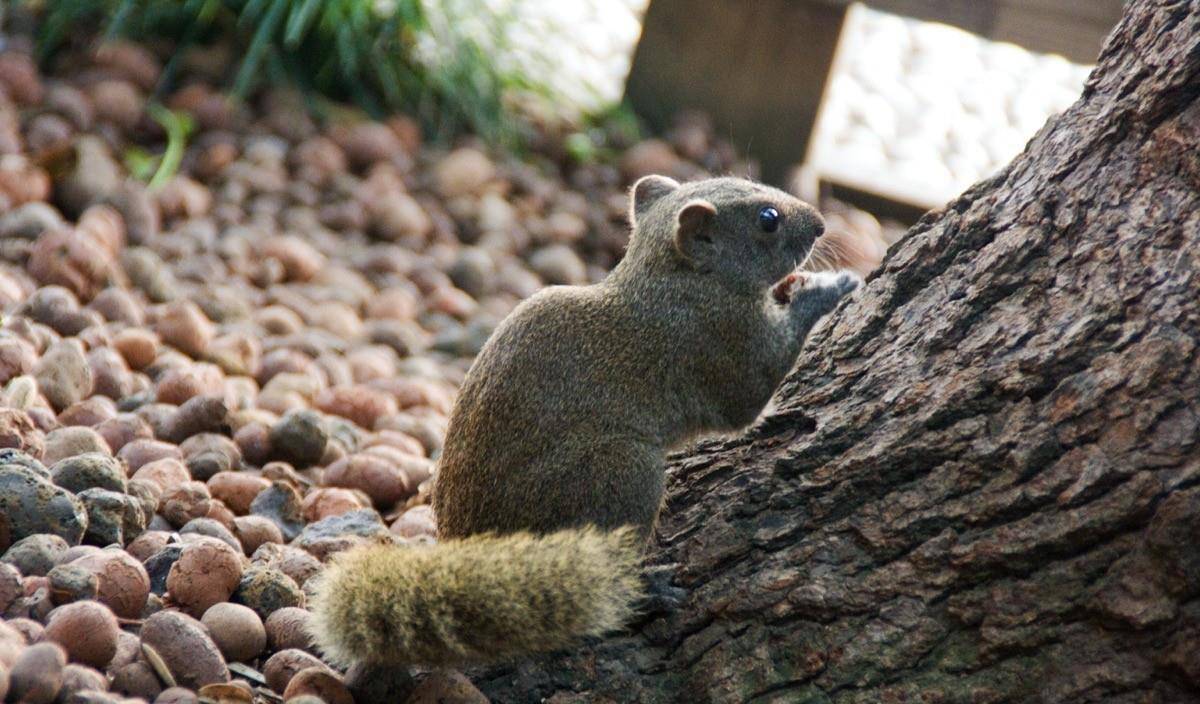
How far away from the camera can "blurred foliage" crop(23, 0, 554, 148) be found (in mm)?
6184

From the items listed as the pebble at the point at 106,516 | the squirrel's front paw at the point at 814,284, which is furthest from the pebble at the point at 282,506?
the squirrel's front paw at the point at 814,284

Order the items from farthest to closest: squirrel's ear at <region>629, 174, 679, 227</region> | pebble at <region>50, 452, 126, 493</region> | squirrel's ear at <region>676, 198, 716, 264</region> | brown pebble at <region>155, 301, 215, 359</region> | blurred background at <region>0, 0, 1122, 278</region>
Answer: blurred background at <region>0, 0, 1122, 278</region>
brown pebble at <region>155, 301, 215, 359</region>
squirrel's ear at <region>629, 174, 679, 227</region>
squirrel's ear at <region>676, 198, 716, 264</region>
pebble at <region>50, 452, 126, 493</region>

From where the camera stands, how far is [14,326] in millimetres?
4004

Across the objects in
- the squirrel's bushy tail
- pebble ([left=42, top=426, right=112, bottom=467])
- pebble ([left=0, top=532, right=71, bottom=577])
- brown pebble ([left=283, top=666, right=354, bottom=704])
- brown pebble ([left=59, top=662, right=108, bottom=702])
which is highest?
the squirrel's bushy tail

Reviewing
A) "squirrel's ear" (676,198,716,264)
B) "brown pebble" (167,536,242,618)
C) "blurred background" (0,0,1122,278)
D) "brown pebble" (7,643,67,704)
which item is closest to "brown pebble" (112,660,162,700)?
"brown pebble" (7,643,67,704)

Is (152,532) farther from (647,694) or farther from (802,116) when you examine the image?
(802,116)

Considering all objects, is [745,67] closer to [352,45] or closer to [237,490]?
[352,45]

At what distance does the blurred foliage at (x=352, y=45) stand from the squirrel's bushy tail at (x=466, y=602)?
13.3ft

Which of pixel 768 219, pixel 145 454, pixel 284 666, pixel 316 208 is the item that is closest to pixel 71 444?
pixel 145 454

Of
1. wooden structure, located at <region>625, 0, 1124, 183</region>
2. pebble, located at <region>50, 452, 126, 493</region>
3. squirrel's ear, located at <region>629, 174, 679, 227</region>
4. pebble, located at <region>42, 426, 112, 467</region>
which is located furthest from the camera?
wooden structure, located at <region>625, 0, 1124, 183</region>

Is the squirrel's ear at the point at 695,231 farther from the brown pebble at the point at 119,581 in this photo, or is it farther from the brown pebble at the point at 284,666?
the brown pebble at the point at 119,581

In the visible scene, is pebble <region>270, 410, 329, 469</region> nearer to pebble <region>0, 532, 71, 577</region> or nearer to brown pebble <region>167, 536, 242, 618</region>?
brown pebble <region>167, 536, 242, 618</region>

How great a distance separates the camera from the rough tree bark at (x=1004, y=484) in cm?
227

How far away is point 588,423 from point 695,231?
72cm
